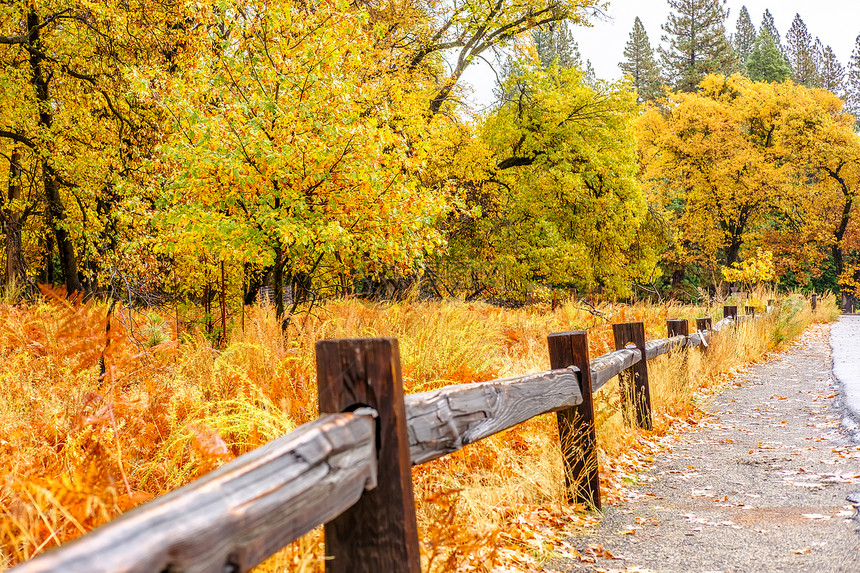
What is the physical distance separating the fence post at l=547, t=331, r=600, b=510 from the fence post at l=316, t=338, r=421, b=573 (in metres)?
2.40

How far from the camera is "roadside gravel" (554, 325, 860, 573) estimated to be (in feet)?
11.3

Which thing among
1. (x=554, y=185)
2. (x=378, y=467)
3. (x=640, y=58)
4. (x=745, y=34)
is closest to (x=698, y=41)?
(x=640, y=58)

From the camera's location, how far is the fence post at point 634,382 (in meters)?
6.33

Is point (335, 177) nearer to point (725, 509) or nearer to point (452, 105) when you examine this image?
point (725, 509)

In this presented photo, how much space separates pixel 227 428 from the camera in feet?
11.0

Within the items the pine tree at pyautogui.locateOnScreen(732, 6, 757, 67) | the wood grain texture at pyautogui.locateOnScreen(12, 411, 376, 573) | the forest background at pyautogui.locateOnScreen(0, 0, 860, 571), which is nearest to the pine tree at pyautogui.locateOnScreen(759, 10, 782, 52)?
the pine tree at pyautogui.locateOnScreen(732, 6, 757, 67)

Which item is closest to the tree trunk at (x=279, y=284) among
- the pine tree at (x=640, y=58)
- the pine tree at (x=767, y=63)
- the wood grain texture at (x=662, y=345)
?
the wood grain texture at (x=662, y=345)

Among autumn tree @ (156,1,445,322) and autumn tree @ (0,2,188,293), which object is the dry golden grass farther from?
autumn tree @ (0,2,188,293)

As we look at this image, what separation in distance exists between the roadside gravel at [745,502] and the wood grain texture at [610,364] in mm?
844

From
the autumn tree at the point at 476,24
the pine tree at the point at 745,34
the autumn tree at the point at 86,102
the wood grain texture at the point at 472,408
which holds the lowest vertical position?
the wood grain texture at the point at 472,408

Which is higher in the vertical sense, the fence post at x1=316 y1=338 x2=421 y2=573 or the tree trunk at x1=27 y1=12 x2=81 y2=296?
the tree trunk at x1=27 y1=12 x2=81 y2=296

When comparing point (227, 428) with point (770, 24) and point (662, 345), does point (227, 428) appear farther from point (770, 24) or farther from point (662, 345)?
point (770, 24)

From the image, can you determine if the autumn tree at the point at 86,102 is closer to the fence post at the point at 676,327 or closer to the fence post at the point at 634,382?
the fence post at the point at 634,382

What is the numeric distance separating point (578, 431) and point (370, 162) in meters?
3.77
